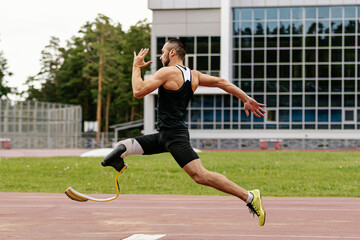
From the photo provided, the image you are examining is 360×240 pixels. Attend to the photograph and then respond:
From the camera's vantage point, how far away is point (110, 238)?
273 inches

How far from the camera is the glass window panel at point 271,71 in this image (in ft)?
174

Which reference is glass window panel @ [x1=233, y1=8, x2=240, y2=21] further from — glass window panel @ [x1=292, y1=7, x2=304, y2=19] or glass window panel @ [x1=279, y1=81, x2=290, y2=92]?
glass window panel @ [x1=279, y1=81, x2=290, y2=92]

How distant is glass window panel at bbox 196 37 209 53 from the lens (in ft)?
176

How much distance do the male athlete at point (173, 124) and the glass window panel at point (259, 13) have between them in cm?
4729

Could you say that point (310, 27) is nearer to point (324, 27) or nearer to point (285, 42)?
point (324, 27)

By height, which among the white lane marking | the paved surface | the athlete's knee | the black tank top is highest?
the black tank top

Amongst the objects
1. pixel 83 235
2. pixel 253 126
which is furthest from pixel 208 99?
pixel 83 235

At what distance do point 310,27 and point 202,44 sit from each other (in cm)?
900

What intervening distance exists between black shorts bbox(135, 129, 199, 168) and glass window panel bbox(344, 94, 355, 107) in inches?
1861

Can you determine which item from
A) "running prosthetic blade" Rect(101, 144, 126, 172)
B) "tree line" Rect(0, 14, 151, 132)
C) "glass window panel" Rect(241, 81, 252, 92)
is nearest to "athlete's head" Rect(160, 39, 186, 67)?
"running prosthetic blade" Rect(101, 144, 126, 172)

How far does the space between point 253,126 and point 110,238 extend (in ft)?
153

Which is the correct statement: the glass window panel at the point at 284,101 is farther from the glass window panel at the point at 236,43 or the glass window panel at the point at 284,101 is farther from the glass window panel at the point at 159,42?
the glass window panel at the point at 159,42

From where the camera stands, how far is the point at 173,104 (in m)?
6.75

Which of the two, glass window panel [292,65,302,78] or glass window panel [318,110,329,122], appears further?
glass window panel [292,65,302,78]
